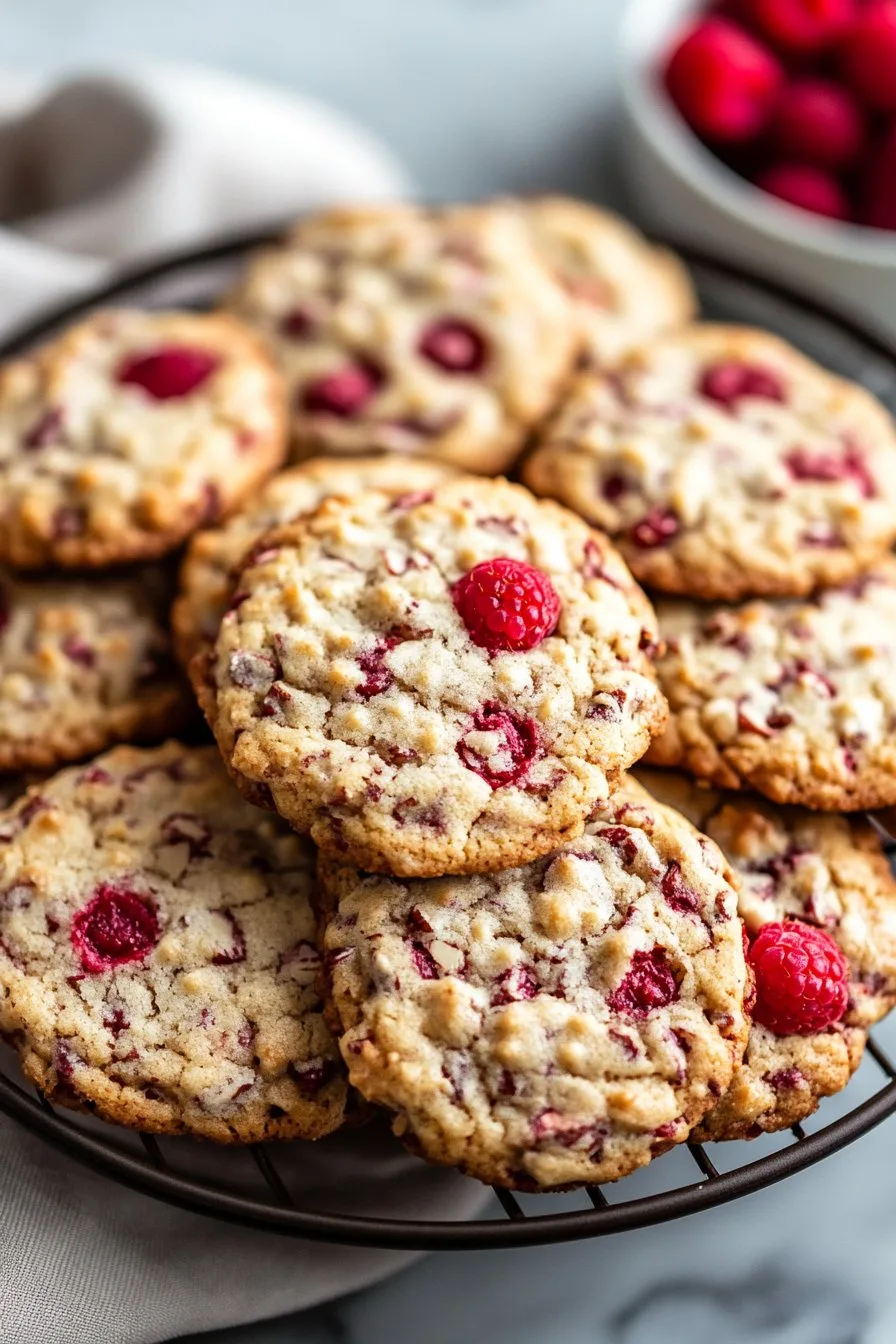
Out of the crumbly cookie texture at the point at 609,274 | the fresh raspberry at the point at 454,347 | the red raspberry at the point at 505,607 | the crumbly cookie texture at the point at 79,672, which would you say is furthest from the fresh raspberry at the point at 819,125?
the crumbly cookie texture at the point at 79,672

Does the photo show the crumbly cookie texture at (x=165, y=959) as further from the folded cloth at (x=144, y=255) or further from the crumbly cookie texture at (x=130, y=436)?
the crumbly cookie texture at (x=130, y=436)

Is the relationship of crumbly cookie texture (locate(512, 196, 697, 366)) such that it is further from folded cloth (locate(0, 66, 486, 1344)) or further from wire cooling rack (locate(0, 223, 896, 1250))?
folded cloth (locate(0, 66, 486, 1344))

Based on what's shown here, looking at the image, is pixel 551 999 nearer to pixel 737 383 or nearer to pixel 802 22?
pixel 737 383

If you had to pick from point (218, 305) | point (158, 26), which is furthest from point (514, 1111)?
point (158, 26)

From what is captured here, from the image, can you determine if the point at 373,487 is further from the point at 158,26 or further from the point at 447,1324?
the point at 158,26

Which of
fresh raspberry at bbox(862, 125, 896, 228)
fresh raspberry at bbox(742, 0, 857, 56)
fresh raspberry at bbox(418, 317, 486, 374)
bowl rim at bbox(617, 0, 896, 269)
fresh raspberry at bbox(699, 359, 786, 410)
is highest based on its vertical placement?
fresh raspberry at bbox(742, 0, 857, 56)

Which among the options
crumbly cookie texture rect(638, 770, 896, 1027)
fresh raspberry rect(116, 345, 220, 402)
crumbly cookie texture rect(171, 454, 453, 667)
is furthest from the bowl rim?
crumbly cookie texture rect(638, 770, 896, 1027)
